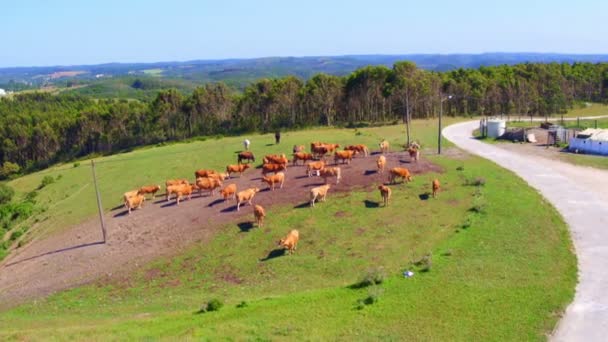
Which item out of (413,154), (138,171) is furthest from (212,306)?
(138,171)

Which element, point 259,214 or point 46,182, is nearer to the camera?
point 259,214

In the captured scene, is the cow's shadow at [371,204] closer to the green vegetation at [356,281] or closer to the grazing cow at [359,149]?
the green vegetation at [356,281]

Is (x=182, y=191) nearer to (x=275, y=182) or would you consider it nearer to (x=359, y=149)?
(x=275, y=182)

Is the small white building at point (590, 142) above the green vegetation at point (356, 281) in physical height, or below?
above

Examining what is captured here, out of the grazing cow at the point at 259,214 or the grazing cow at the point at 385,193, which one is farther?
the grazing cow at the point at 385,193

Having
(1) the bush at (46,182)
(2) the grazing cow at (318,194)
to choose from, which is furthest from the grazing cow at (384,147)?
(1) the bush at (46,182)

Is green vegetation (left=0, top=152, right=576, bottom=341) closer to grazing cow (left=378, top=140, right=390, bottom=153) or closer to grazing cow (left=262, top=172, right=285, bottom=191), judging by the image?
grazing cow (left=262, top=172, right=285, bottom=191)
